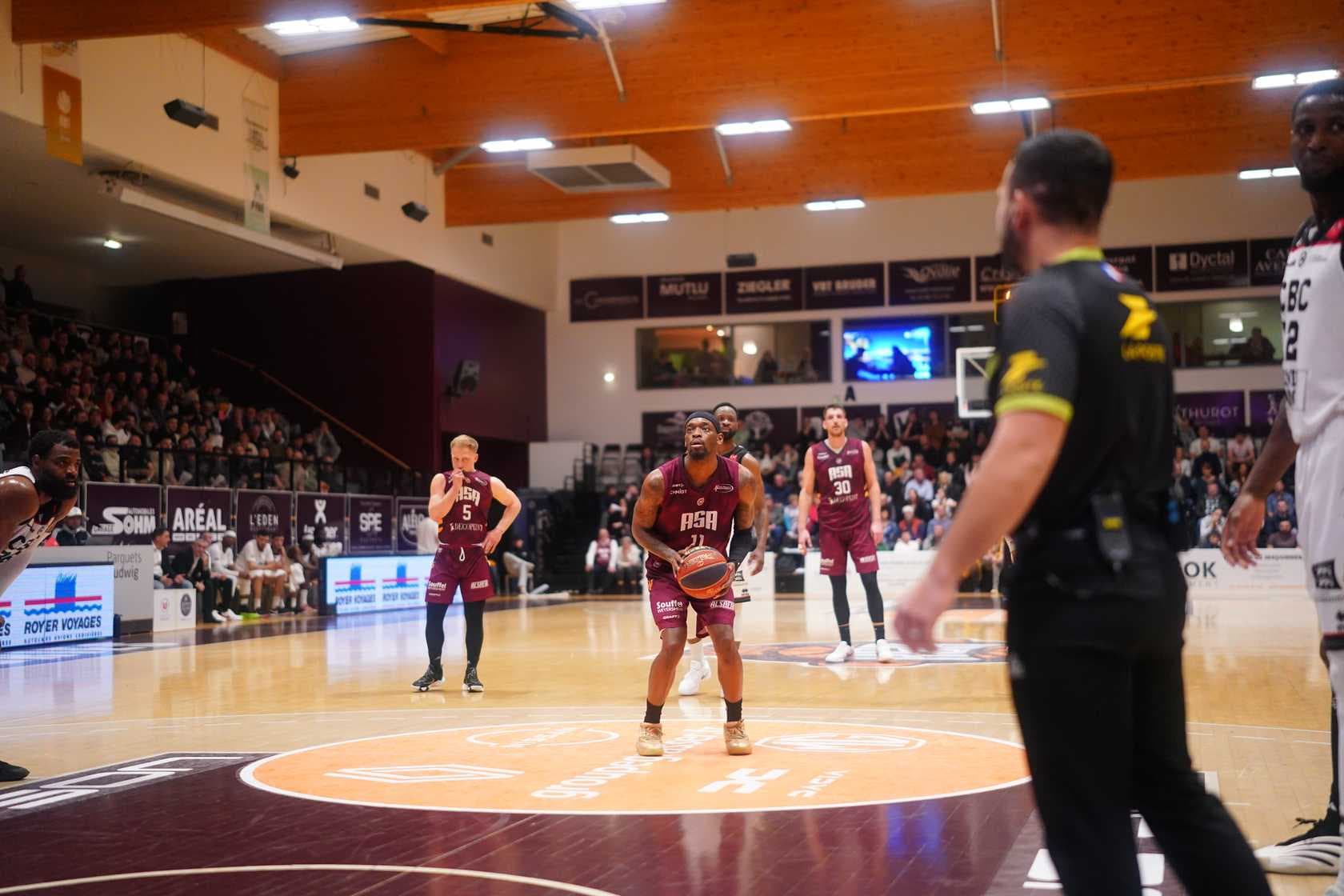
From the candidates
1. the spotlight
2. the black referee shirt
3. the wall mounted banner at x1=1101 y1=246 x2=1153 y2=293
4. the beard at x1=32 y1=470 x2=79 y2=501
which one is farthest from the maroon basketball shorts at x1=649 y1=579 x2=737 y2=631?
the wall mounted banner at x1=1101 y1=246 x2=1153 y2=293

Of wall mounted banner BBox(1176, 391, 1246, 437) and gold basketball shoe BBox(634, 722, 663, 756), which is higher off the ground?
wall mounted banner BBox(1176, 391, 1246, 437)

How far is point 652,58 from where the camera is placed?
18.5 m

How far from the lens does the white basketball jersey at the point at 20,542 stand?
589 centimetres

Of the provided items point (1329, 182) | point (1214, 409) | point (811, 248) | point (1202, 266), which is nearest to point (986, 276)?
point (811, 248)

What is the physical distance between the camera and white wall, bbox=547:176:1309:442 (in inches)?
1187

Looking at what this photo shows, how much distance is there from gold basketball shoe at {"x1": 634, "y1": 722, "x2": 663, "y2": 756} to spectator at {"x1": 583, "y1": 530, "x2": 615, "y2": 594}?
67.1 feet

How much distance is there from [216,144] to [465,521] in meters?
12.6

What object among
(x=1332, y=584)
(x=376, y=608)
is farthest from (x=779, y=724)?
(x=376, y=608)

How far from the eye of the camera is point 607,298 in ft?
111

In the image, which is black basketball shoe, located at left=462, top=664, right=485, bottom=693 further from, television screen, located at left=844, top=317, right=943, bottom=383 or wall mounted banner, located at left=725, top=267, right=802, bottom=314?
wall mounted banner, located at left=725, top=267, right=802, bottom=314

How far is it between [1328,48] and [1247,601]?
24.9 feet

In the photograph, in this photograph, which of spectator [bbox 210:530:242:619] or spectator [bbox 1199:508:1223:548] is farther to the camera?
spectator [bbox 1199:508:1223:548]

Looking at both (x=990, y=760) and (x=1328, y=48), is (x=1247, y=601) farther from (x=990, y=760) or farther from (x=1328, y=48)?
(x=990, y=760)

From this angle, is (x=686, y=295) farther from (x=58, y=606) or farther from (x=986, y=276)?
(x=58, y=606)
